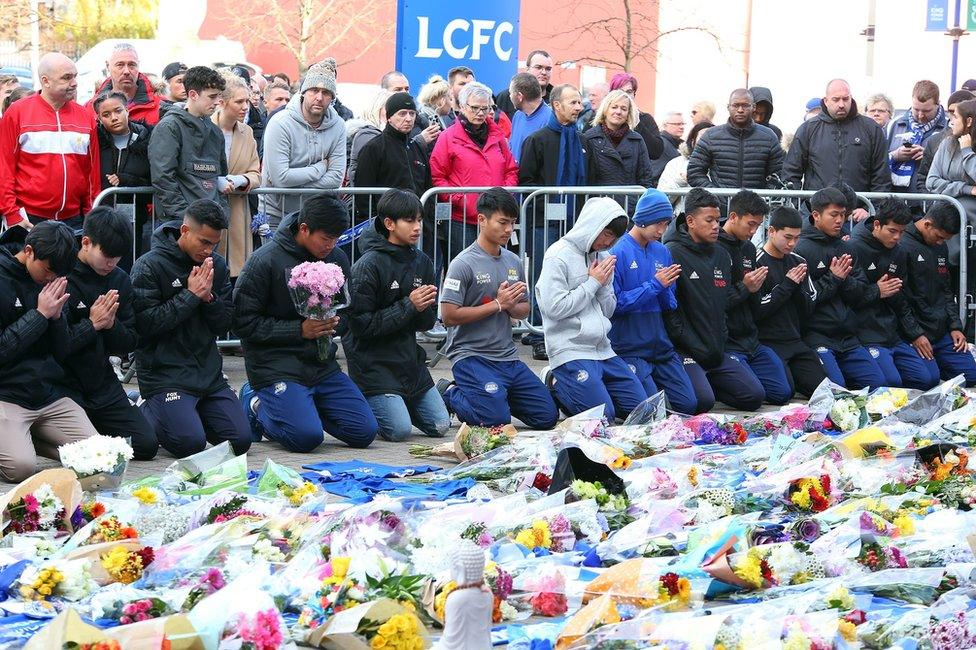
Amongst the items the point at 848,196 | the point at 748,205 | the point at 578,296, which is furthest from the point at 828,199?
the point at 578,296

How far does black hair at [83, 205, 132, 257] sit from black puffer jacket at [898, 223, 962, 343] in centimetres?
706

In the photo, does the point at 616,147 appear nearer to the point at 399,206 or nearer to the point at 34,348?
the point at 399,206

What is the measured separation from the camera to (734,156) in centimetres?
1378

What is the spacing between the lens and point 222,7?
37.0 meters

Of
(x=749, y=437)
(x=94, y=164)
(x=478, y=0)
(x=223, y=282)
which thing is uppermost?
(x=478, y=0)

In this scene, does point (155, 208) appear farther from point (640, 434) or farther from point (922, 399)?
point (922, 399)

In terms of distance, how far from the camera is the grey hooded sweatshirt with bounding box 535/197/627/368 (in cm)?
1063

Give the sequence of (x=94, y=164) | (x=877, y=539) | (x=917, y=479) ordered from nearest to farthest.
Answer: (x=877, y=539) → (x=917, y=479) → (x=94, y=164)

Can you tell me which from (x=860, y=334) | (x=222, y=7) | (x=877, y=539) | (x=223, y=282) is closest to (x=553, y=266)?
(x=223, y=282)

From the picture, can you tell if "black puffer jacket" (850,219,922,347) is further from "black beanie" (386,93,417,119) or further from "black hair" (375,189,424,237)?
"black hair" (375,189,424,237)

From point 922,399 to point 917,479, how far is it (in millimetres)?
2473

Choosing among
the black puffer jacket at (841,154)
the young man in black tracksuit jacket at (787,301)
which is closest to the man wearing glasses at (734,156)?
the black puffer jacket at (841,154)

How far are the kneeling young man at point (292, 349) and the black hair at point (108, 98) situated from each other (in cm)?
243

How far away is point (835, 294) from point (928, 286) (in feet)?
3.53
